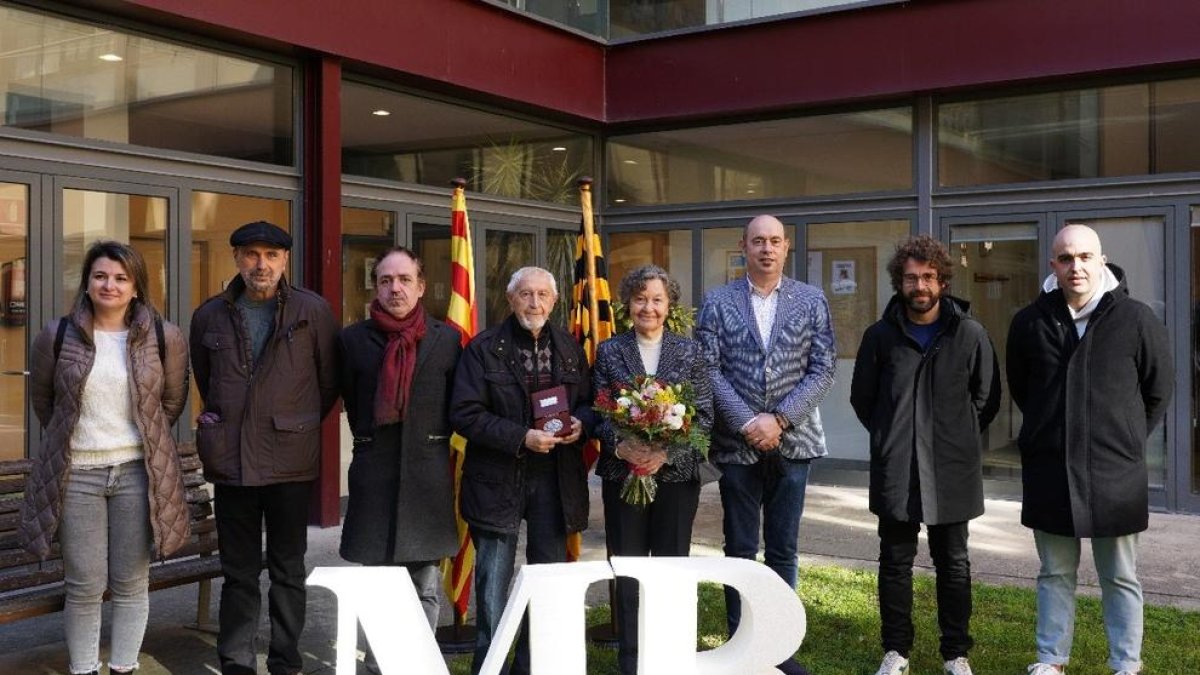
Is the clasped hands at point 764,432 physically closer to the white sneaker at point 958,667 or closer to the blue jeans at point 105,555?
the white sneaker at point 958,667

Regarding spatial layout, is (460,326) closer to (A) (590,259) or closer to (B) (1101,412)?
(A) (590,259)

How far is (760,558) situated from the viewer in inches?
277

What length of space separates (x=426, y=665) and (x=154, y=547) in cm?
155

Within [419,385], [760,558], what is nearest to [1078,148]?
[760,558]

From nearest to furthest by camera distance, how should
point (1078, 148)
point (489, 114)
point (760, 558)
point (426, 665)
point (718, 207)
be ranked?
point (426, 665)
point (760, 558)
point (1078, 148)
point (489, 114)
point (718, 207)

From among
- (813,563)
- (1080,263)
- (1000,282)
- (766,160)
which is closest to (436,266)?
(766,160)

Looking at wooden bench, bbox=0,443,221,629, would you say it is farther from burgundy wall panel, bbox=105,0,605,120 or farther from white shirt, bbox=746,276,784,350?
burgundy wall panel, bbox=105,0,605,120

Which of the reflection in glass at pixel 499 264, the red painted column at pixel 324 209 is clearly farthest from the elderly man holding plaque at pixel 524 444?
the reflection in glass at pixel 499 264

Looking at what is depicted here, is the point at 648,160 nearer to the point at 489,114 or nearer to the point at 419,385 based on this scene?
the point at 489,114

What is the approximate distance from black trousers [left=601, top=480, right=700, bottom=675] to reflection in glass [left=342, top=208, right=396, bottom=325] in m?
4.26

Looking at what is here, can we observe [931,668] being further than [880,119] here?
No

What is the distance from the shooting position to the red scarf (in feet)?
15.2

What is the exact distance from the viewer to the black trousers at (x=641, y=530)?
4691 mm

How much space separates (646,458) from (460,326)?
1.52m
